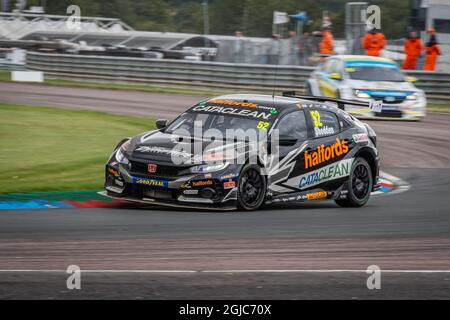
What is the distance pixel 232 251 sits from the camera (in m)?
8.67

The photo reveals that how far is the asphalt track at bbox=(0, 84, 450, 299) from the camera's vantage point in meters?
7.05

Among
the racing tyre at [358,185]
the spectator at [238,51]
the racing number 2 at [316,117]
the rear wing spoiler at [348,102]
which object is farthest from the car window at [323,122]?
the spectator at [238,51]

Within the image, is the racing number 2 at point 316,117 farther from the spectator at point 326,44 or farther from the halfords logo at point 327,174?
the spectator at point 326,44

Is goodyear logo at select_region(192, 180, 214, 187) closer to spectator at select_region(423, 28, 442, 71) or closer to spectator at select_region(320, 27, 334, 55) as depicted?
spectator at select_region(423, 28, 442, 71)

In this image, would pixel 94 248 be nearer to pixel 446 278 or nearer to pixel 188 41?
pixel 446 278

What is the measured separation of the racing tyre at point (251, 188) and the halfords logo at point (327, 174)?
28.9 inches

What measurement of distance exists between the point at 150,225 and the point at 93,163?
4.41 metres

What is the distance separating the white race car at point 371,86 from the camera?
22.1 metres

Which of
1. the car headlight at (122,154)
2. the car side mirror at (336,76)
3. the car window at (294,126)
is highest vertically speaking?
the car window at (294,126)

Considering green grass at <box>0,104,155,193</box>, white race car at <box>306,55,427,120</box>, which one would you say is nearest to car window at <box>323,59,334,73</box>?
white race car at <box>306,55,427,120</box>

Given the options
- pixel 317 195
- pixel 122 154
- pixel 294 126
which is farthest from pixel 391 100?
pixel 122 154

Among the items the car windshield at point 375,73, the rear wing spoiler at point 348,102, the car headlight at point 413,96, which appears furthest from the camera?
the car windshield at point 375,73

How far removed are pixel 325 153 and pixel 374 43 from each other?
1674 cm

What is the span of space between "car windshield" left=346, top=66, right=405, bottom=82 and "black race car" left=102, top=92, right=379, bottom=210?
9.89 m
